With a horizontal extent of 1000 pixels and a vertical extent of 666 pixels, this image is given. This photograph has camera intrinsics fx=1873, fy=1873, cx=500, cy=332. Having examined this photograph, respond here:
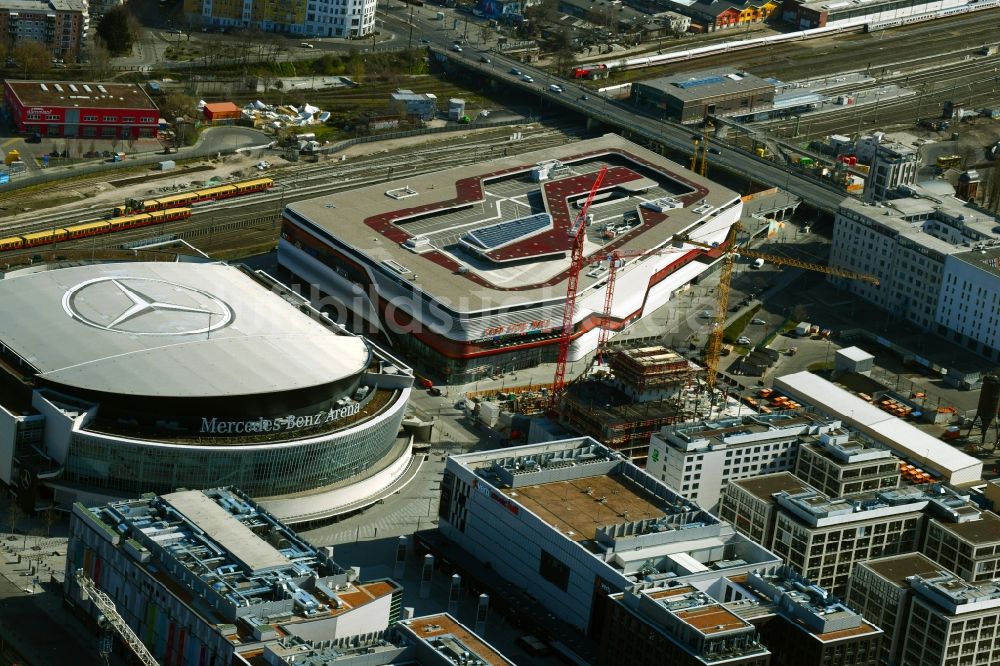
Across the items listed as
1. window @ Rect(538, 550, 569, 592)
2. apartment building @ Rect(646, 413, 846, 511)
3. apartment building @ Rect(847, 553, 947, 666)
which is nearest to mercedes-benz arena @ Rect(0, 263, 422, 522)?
window @ Rect(538, 550, 569, 592)

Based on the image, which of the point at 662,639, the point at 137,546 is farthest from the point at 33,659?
the point at 662,639

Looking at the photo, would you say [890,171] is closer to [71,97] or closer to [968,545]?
[968,545]

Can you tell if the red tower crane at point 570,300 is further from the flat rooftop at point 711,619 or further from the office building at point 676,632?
the flat rooftop at point 711,619

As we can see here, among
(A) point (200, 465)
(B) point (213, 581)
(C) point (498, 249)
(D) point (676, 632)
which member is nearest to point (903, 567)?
(D) point (676, 632)

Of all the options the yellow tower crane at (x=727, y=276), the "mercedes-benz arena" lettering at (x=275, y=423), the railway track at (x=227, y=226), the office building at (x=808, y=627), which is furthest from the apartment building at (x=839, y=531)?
the railway track at (x=227, y=226)

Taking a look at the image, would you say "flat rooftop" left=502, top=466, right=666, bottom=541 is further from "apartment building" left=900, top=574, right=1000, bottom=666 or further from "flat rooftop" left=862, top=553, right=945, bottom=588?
"apartment building" left=900, top=574, right=1000, bottom=666
